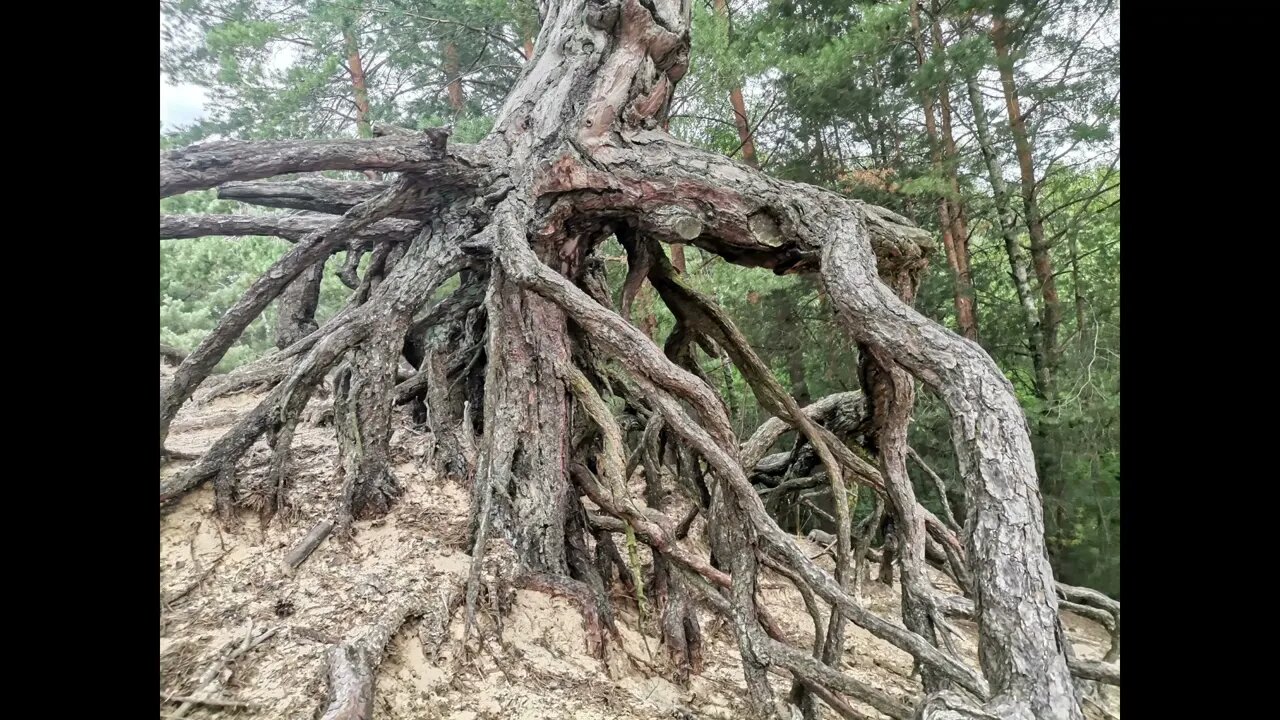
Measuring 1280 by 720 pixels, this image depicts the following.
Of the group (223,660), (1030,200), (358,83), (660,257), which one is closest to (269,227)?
(358,83)

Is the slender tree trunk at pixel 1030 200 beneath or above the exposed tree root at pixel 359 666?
above

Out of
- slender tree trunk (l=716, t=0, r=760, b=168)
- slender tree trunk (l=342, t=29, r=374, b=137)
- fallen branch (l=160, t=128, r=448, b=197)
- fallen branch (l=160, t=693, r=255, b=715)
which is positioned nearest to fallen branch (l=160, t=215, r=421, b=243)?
fallen branch (l=160, t=128, r=448, b=197)

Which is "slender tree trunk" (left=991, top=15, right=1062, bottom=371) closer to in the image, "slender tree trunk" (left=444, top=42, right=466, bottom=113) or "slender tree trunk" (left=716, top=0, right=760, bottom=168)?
"slender tree trunk" (left=716, top=0, right=760, bottom=168)

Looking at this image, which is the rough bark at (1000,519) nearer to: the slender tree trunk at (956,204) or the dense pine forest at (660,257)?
the dense pine forest at (660,257)

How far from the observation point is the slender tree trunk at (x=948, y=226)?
175 inches

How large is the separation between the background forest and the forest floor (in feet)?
3.98

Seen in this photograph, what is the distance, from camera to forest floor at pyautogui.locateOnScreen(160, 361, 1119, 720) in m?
1.46

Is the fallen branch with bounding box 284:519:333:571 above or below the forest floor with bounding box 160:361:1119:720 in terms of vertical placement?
above

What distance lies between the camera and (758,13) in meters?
5.09

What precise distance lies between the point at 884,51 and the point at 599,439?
3.95 metres

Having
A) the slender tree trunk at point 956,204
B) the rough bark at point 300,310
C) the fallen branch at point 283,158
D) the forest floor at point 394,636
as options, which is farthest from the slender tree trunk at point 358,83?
the slender tree trunk at point 956,204

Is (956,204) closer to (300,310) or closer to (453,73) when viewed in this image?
(453,73)

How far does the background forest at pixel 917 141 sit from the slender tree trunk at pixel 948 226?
17mm
